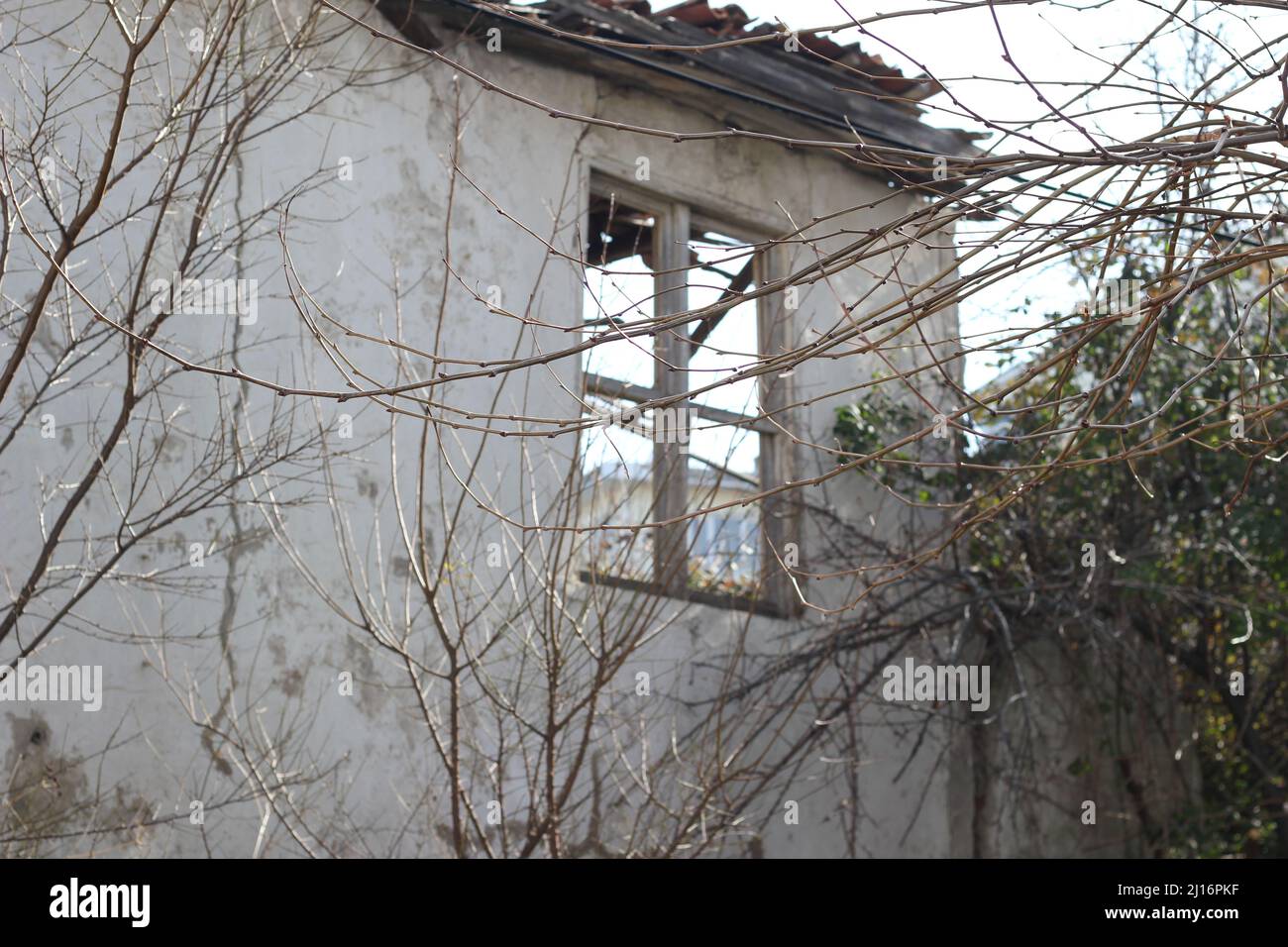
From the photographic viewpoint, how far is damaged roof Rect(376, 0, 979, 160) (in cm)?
570

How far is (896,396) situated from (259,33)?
3648 millimetres

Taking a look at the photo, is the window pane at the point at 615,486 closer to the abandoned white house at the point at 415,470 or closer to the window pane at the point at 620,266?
the abandoned white house at the point at 415,470

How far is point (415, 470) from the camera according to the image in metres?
5.36

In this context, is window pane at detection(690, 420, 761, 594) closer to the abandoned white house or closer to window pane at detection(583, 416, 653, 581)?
the abandoned white house

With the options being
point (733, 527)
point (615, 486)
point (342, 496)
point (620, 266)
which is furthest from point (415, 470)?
point (733, 527)

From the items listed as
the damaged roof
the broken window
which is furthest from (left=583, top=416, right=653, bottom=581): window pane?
the damaged roof

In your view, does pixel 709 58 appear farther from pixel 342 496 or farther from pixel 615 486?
pixel 342 496

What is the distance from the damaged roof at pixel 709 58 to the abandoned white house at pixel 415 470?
0.08ft

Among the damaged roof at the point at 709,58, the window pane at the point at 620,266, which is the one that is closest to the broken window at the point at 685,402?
the window pane at the point at 620,266

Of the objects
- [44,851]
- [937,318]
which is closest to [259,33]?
[44,851]

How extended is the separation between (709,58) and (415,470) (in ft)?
7.35

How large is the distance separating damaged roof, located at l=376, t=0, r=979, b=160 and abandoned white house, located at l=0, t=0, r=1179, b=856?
1.0 inches
